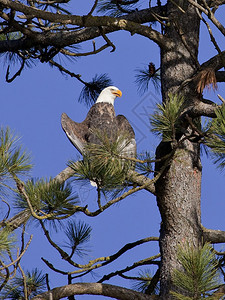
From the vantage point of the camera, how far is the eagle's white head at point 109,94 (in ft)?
16.9

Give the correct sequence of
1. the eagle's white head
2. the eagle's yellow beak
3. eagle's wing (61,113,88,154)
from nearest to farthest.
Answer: eagle's wing (61,113,88,154) → the eagle's white head → the eagle's yellow beak

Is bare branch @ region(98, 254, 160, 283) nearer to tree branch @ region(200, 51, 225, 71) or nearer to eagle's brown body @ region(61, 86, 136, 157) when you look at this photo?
eagle's brown body @ region(61, 86, 136, 157)

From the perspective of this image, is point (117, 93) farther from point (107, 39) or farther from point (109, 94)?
point (107, 39)

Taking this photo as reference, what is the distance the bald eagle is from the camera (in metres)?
4.48

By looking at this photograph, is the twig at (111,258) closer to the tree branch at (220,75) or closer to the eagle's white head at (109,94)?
the tree branch at (220,75)

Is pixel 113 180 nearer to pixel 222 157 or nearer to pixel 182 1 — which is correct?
pixel 222 157

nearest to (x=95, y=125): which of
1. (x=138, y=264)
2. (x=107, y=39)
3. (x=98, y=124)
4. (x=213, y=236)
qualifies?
(x=98, y=124)

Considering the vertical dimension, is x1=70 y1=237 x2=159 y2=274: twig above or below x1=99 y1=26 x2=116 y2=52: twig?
below

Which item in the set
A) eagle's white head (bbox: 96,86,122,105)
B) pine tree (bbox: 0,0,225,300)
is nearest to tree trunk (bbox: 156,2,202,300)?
pine tree (bbox: 0,0,225,300)

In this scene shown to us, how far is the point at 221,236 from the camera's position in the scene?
3.79 meters

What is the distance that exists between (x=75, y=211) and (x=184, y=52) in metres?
1.42

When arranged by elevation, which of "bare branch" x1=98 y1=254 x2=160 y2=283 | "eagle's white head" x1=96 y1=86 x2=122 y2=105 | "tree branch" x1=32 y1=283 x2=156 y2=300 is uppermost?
"eagle's white head" x1=96 y1=86 x2=122 y2=105

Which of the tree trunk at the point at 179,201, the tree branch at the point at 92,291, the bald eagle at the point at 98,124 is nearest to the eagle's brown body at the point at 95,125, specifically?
the bald eagle at the point at 98,124

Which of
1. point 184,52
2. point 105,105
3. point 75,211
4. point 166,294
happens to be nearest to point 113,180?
point 75,211
